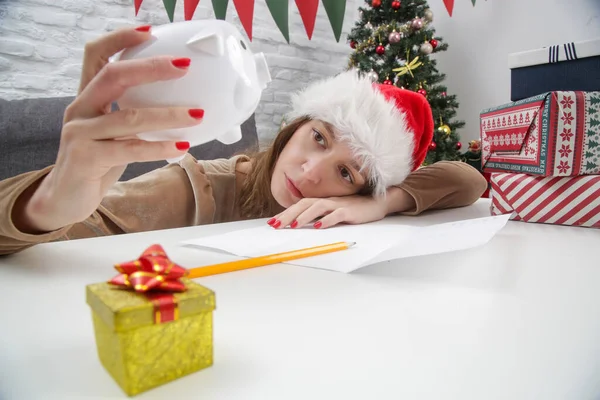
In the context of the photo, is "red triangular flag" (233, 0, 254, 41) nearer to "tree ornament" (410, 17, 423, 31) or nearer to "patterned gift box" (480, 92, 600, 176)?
"patterned gift box" (480, 92, 600, 176)

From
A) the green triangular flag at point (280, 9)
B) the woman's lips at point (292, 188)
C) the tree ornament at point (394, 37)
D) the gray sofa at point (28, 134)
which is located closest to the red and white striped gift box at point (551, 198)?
the woman's lips at point (292, 188)

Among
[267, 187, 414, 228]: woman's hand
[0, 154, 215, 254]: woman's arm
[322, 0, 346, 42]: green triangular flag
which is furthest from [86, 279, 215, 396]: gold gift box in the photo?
[322, 0, 346, 42]: green triangular flag

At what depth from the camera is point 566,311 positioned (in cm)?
35

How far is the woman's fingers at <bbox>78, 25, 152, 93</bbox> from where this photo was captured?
1.17 feet

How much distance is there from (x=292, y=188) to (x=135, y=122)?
54cm

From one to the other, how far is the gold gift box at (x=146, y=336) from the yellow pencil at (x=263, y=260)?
0.47 ft

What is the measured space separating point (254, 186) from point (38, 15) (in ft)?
4.98

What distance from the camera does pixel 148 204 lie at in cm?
80

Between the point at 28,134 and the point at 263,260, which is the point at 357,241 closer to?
the point at 263,260

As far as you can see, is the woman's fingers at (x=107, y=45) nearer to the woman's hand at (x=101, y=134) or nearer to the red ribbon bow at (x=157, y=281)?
the woman's hand at (x=101, y=134)

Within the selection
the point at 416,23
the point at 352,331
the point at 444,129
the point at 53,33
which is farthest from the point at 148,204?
the point at 416,23

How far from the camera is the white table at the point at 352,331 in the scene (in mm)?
231

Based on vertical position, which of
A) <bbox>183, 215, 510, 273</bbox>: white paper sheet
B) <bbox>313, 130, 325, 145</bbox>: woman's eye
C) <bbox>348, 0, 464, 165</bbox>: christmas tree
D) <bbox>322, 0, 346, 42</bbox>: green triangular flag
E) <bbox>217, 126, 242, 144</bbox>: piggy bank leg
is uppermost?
<bbox>348, 0, 464, 165</bbox>: christmas tree

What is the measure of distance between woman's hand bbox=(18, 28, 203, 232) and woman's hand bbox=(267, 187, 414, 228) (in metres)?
0.35
